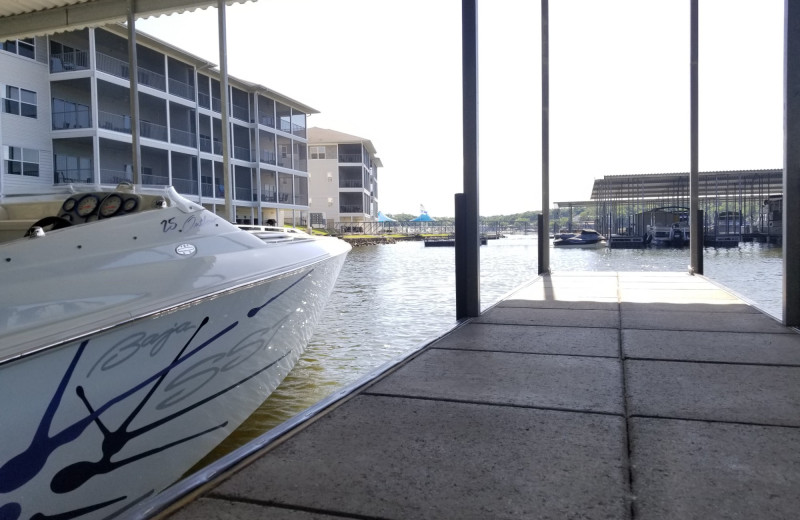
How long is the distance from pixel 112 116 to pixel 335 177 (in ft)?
108

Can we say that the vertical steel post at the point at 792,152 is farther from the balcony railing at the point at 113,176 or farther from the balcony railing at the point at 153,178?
the balcony railing at the point at 153,178

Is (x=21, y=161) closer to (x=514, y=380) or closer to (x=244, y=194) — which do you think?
(x=244, y=194)

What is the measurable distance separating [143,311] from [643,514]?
2179 mm

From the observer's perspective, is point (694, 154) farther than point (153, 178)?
No

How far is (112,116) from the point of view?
2550 centimetres

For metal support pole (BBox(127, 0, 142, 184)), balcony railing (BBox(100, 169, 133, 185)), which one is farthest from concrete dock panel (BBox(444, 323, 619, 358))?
balcony railing (BBox(100, 169, 133, 185))

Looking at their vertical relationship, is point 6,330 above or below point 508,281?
above

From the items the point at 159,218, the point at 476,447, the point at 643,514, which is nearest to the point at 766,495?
the point at 643,514

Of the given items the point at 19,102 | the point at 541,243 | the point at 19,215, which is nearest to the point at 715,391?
the point at 19,215

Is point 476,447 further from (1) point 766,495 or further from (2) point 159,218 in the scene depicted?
(2) point 159,218

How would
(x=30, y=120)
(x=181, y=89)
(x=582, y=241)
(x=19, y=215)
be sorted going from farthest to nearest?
(x=582, y=241) < (x=181, y=89) < (x=30, y=120) < (x=19, y=215)

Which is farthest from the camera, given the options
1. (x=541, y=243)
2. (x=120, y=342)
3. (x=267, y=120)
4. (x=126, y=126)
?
(x=267, y=120)

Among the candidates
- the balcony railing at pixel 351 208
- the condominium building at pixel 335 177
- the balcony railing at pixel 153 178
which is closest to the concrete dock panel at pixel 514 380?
the balcony railing at pixel 153 178

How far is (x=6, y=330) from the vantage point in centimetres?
224
